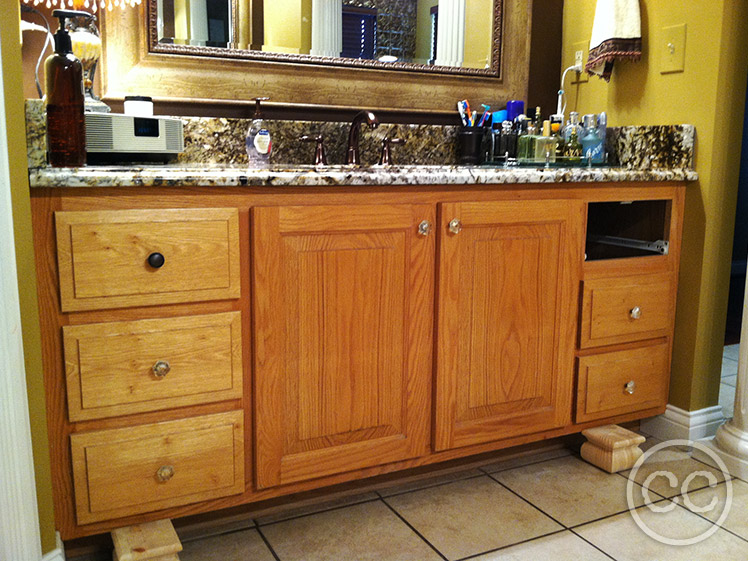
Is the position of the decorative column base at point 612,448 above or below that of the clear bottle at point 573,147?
below

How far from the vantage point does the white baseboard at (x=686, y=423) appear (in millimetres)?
2213

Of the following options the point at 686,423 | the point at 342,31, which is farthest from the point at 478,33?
the point at 686,423

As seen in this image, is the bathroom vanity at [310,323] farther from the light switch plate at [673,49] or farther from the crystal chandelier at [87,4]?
the crystal chandelier at [87,4]

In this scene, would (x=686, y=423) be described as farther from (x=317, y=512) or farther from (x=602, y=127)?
(x=317, y=512)

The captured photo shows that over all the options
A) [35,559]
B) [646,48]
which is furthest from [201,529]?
[646,48]

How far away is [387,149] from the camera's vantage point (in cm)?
213

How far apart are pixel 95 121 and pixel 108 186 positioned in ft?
0.96

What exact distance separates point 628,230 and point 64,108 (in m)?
1.63

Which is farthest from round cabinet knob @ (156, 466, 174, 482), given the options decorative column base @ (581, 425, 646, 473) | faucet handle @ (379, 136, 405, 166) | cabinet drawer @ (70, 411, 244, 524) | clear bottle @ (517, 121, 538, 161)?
clear bottle @ (517, 121, 538, 161)

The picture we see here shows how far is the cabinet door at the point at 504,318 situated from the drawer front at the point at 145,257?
1.75 feet

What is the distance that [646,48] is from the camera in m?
2.25

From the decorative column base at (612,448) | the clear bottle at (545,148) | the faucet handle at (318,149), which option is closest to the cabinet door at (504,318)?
the decorative column base at (612,448)

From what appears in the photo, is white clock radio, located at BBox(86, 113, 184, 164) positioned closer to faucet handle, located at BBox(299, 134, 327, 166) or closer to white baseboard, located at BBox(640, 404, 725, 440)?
faucet handle, located at BBox(299, 134, 327, 166)

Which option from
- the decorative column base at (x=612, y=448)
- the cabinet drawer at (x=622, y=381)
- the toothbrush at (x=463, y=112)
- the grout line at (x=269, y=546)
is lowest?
the grout line at (x=269, y=546)
